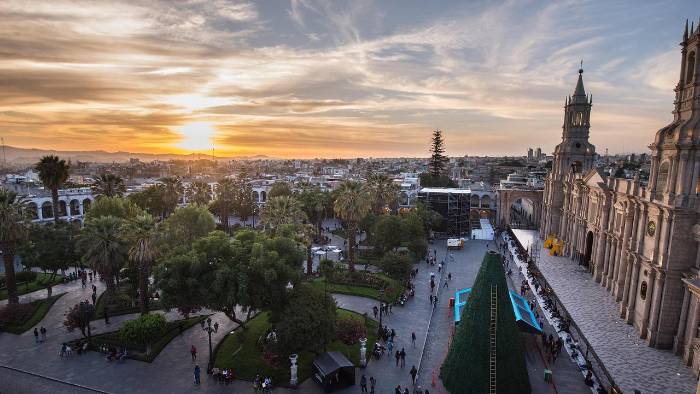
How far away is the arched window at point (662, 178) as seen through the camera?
2409 cm

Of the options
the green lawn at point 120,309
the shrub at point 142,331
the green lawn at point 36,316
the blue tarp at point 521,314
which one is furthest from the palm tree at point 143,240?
the blue tarp at point 521,314

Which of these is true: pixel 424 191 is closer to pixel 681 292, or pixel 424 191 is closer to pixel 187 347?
pixel 681 292

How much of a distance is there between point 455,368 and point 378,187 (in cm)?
3431

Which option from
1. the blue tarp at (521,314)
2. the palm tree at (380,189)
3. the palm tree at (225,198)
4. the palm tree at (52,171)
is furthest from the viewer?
the palm tree at (225,198)

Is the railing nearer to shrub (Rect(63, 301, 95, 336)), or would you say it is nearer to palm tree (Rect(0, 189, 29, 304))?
shrub (Rect(63, 301, 95, 336))

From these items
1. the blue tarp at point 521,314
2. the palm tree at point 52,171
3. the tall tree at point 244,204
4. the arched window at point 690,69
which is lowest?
the blue tarp at point 521,314

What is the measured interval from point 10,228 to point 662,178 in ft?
140

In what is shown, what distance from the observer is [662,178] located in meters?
24.5

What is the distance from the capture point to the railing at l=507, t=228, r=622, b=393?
2053cm

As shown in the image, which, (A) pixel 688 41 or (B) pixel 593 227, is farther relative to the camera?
(B) pixel 593 227

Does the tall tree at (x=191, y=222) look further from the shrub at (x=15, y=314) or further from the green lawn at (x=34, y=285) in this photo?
the shrub at (x=15, y=314)

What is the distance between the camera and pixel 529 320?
24.5 meters

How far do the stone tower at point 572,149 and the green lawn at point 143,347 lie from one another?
42061 mm

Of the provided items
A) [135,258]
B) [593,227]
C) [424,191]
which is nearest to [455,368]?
[135,258]
